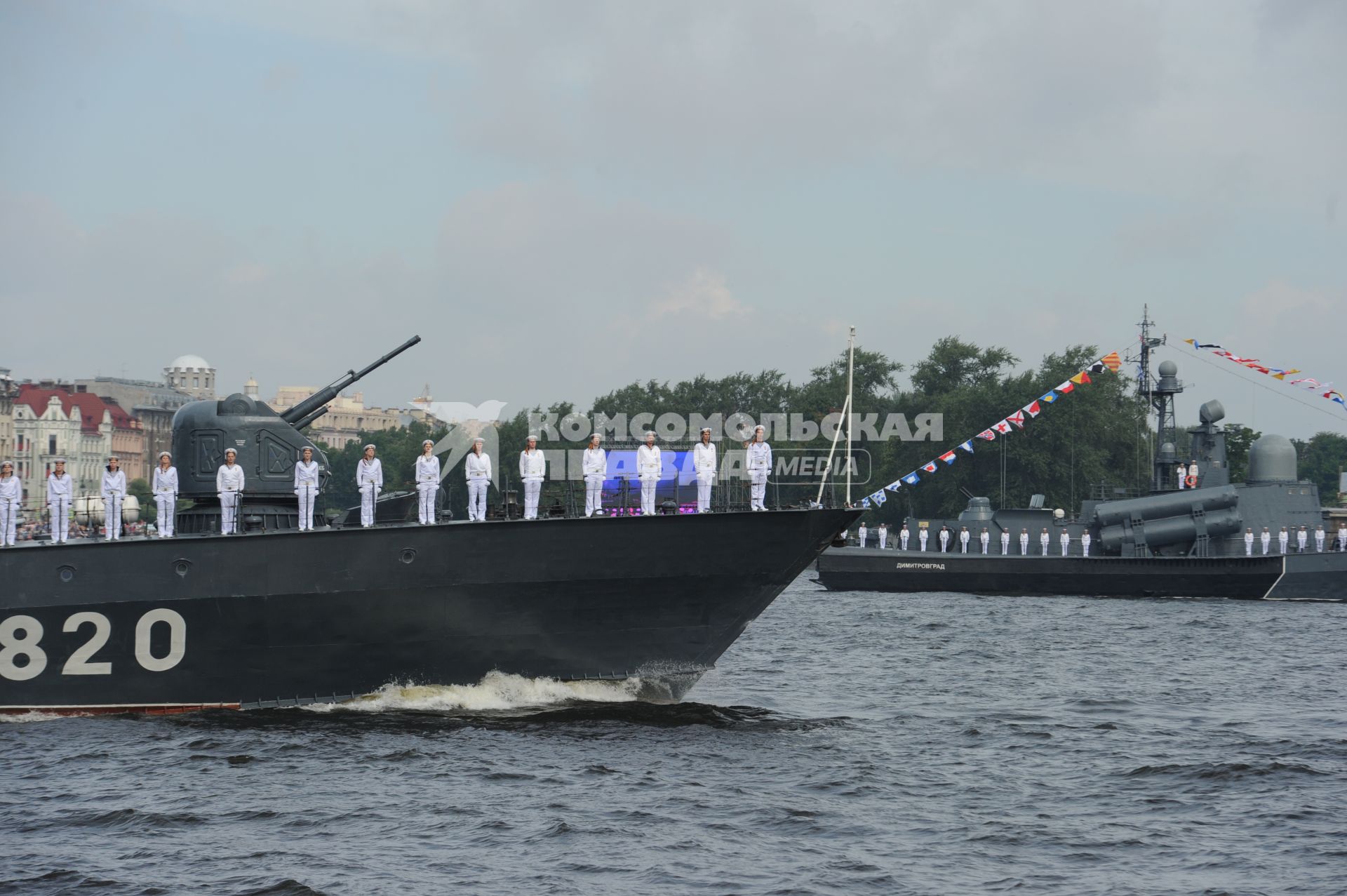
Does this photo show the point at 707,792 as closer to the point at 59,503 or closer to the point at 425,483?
the point at 425,483

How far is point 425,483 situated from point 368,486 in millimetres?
1130

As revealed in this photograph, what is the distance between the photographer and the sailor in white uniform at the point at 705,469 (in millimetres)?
21469

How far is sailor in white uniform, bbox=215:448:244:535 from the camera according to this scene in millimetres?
21656

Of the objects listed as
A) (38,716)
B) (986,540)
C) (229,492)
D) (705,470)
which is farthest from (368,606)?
(986,540)

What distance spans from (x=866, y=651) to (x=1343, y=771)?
15.2 m

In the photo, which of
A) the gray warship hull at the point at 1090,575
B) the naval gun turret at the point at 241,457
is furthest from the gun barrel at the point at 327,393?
the gray warship hull at the point at 1090,575

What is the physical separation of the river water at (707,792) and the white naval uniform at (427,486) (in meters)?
2.72

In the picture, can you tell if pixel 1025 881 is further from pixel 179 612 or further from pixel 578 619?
pixel 179 612

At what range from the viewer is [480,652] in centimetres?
2111

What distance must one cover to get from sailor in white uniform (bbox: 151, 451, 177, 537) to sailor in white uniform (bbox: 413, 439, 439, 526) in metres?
4.07

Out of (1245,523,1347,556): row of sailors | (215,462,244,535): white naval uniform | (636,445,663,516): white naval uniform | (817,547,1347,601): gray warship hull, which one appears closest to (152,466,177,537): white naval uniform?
(215,462,244,535): white naval uniform

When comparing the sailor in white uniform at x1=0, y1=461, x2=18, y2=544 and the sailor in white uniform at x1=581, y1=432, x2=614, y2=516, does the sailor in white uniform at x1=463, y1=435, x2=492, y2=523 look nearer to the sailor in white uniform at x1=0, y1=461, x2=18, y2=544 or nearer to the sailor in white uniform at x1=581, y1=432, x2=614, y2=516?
the sailor in white uniform at x1=581, y1=432, x2=614, y2=516

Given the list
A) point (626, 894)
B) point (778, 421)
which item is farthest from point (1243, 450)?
point (626, 894)

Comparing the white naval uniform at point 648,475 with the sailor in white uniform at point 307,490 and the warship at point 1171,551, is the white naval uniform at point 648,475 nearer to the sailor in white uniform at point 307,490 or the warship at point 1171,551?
the sailor in white uniform at point 307,490
